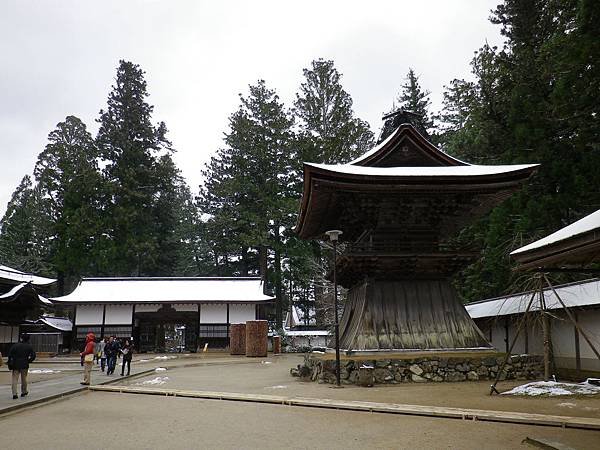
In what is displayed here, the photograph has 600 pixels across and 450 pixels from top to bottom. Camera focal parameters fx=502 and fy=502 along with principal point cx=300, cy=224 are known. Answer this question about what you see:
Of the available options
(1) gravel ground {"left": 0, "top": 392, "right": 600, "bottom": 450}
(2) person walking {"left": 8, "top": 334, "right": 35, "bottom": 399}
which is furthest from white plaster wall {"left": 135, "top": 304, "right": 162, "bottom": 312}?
(1) gravel ground {"left": 0, "top": 392, "right": 600, "bottom": 450}

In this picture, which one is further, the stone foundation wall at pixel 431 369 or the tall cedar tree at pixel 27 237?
the tall cedar tree at pixel 27 237

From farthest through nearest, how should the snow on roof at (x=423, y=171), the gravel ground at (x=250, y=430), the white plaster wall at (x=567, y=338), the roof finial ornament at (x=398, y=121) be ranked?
the roof finial ornament at (x=398, y=121), the snow on roof at (x=423, y=171), the white plaster wall at (x=567, y=338), the gravel ground at (x=250, y=430)

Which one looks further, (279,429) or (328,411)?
(328,411)

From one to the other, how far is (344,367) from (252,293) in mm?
23328

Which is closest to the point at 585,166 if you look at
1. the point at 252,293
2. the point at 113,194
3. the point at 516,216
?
the point at 516,216

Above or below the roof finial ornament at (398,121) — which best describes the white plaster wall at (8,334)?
below

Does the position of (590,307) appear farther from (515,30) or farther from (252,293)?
(252,293)

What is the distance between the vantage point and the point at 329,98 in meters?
48.2

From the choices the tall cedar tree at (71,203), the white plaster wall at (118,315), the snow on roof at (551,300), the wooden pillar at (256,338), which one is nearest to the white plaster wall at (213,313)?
the white plaster wall at (118,315)

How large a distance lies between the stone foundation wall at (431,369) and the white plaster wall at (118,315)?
24650 millimetres

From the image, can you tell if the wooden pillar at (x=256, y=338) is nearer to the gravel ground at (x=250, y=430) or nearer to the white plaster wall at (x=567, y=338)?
the white plaster wall at (x=567, y=338)

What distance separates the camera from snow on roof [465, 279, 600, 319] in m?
15.4

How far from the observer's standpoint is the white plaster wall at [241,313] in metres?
37.2

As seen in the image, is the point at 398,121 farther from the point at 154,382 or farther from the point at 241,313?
the point at 241,313
